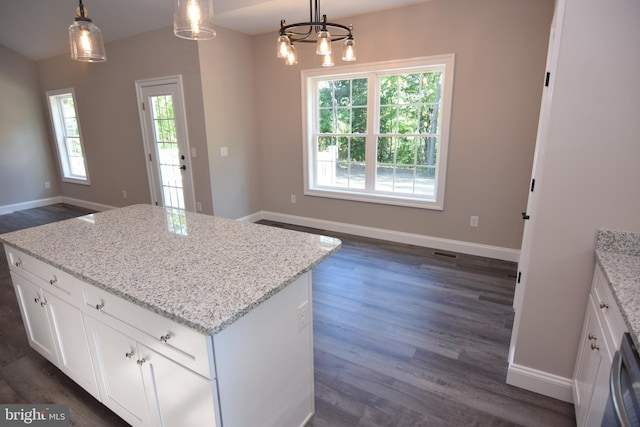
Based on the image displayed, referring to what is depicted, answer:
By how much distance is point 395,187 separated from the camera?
4219 mm

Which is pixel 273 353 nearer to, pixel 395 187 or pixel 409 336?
pixel 409 336

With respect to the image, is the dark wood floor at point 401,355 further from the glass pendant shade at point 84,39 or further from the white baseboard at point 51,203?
the white baseboard at point 51,203

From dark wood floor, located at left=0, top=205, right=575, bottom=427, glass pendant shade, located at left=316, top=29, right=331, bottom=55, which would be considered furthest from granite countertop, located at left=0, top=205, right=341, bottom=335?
glass pendant shade, located at left=316, top=29, right=331, bottom=55

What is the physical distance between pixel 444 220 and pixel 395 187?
716mm

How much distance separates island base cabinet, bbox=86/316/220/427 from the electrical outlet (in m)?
0.49

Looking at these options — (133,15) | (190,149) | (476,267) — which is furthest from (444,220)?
(133,15)

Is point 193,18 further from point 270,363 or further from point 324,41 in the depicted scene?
point 270,363

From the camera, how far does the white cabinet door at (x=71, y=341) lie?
1.65 metres

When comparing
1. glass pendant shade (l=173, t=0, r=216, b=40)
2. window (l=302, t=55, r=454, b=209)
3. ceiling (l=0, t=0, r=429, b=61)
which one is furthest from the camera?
window (l=302, t=55, r=454, b=209)

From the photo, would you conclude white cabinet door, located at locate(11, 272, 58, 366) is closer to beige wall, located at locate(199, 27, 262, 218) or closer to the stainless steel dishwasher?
the stainless steel dishwasher

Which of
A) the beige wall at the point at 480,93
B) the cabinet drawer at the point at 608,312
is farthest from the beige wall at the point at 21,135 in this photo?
the cabinet drawer at the point at 608,312

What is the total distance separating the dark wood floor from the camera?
1.79 m

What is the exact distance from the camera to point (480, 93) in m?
3.40

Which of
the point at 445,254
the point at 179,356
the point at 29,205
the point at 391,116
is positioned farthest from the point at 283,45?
the point at 29,205
